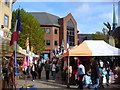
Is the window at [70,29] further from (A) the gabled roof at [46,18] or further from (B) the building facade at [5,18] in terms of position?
(B) the building facade at [5,18]

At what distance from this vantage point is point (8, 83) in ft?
33.2

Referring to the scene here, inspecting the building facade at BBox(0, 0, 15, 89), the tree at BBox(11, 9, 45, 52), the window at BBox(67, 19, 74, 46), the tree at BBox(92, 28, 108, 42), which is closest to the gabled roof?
the window at BBox(67, 19, 74, 46)

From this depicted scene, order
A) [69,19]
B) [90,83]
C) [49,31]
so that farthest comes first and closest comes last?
[69,19] → [49,31] → [90,83]

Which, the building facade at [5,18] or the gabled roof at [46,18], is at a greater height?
the gabled roof at [46,18]

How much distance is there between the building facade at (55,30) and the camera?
163ft

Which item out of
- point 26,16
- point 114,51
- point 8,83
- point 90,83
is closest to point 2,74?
point 8,83

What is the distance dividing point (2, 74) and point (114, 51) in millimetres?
7768

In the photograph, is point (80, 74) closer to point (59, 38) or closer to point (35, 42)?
point (35, 42)

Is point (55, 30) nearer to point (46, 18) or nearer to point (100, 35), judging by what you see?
point (46, 18)

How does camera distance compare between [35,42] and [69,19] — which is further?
[69,19]

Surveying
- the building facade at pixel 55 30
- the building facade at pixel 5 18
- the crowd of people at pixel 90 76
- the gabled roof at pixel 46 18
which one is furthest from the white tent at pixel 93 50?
the gabled roof at pixel 46 18

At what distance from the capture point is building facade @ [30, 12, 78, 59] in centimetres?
4981

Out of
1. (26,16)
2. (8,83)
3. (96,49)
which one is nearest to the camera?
(8,83)

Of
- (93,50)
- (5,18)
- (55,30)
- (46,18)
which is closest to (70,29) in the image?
(55,30)
